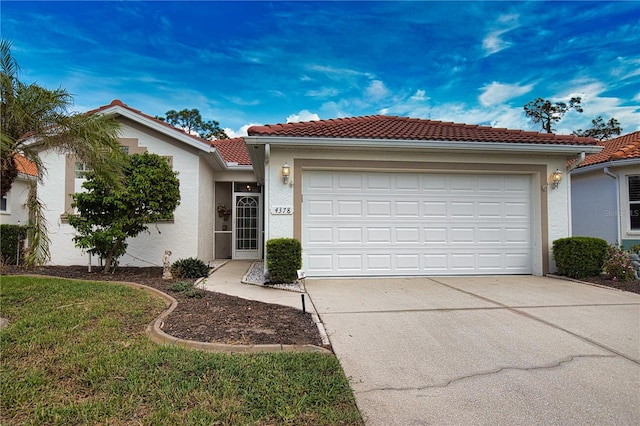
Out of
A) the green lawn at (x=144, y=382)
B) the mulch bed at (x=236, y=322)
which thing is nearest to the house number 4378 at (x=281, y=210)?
the mulch bed at (x=236, y=322)

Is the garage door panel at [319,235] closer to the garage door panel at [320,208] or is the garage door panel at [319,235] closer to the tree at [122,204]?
the garage door panel at [320,208]

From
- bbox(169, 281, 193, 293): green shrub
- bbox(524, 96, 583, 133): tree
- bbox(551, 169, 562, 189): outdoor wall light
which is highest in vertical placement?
bbox(524, 96, 583, 133): tree

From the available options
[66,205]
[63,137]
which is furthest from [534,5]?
[66,205]

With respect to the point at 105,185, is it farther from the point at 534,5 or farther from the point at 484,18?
the point at 534,5

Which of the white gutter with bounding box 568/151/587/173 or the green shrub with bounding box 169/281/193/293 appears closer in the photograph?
the green shrub with bounding box 169/281/193/293

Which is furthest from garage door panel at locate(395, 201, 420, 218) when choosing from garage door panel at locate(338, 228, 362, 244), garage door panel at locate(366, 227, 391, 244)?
garage door panel at locate(338, 228, 362, 244)

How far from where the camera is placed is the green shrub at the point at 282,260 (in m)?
6.78

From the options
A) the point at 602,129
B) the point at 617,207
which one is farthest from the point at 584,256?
the point at 602,129

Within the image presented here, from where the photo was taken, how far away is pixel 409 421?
2.22m

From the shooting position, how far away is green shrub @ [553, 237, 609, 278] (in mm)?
7359

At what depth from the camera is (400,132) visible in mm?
7945

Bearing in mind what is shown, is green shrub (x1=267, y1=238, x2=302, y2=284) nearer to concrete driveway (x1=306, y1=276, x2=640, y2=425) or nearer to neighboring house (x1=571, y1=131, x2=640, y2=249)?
concrete driveway (x1=306, y1=276, x2=640, y2=425)

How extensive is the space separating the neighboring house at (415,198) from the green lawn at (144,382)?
168 inches

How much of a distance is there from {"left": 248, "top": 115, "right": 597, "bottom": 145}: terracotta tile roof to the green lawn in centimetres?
494
